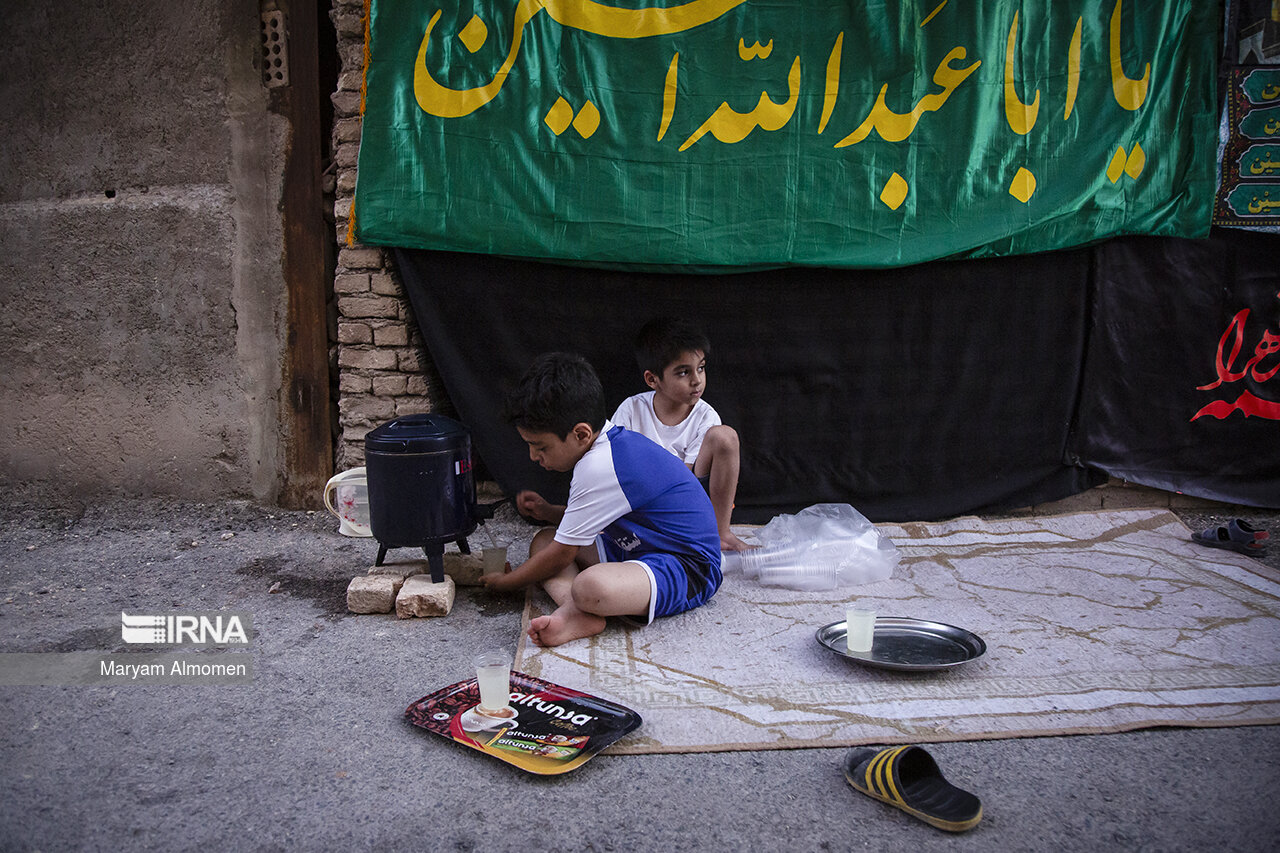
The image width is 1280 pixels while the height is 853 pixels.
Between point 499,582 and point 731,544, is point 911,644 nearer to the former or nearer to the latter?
point 731,544

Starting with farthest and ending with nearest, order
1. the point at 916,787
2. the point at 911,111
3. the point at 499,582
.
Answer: the point at 911,111, the point at 499,582, the point at 916,787

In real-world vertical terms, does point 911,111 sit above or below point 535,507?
above

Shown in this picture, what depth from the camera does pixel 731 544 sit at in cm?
309

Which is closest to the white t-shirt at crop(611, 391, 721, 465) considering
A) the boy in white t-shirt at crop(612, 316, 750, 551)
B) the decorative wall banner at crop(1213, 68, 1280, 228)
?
the boy in white t-shirt at crop(612, 316, 750, 551)

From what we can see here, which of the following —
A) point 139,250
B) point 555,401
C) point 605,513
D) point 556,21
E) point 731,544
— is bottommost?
point 731,544

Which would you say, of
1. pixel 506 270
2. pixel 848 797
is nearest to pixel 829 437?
pixel 506 270

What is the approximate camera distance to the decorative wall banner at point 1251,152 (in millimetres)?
3453

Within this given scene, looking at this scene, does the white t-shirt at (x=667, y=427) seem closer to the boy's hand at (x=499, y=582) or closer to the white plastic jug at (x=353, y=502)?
the boy's hand at (x=499, y=582)

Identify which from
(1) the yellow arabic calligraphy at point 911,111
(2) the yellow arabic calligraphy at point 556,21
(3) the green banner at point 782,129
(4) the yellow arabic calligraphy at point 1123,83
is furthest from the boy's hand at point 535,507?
(4) the yellow arabic calligraphy at point 1123,83

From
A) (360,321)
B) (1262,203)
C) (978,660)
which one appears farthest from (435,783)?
(1262,203)

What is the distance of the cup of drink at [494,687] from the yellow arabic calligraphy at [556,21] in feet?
7.36

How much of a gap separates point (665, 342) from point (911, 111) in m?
1.42

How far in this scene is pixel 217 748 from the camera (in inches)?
69.8

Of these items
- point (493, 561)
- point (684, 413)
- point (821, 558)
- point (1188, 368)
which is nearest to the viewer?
point (493, 561)
